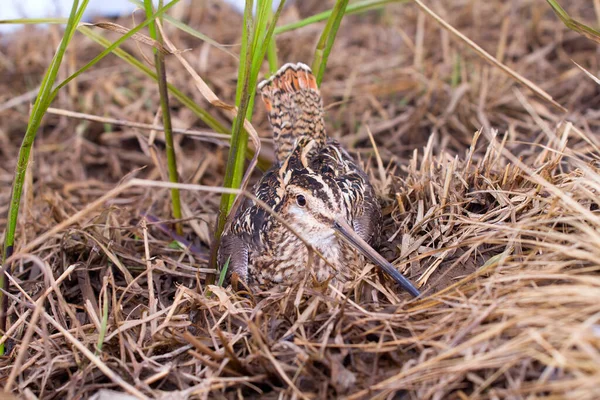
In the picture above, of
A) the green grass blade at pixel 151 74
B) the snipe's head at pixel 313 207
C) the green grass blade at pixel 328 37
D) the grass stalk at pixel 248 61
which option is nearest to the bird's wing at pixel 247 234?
the snipe's head at pixel 313 207

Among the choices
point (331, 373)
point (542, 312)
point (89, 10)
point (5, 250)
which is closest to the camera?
point (542, 312)

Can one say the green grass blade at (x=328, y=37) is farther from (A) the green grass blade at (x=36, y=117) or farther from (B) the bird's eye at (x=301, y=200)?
(A) the green grass blade at (x=36, y=117)

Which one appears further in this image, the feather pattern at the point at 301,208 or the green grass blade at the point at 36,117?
the feather pattern at the point at 301,208

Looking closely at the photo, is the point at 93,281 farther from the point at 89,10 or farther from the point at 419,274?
the point at 89,10

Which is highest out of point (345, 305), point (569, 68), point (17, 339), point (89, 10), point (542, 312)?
point (89, 10)

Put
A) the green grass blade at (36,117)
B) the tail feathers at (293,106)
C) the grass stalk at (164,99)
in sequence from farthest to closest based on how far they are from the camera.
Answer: the tail feathers at (293,106) < the grass stalk at (164,99) < the green grass blade at (36,117)

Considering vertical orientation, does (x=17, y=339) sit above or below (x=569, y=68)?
below

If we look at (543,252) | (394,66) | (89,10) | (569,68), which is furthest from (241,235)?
(89,10)

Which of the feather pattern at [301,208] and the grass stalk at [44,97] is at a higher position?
the grass stalk at [44,97]

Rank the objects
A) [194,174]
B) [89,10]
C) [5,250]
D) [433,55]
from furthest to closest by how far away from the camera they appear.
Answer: [89,10], [433,55], [194,174], [5,250]
